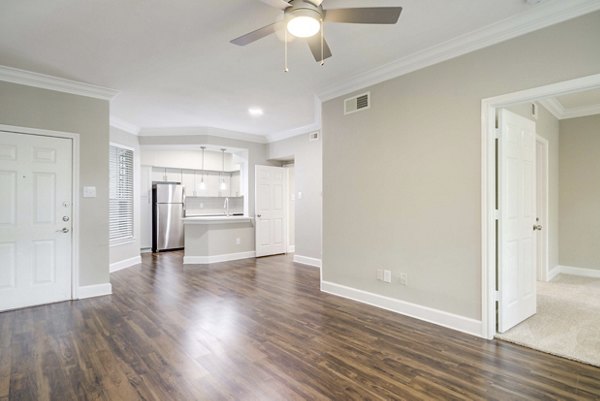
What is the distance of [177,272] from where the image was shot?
18.2 ft

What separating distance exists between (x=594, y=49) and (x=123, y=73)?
4.56 meters

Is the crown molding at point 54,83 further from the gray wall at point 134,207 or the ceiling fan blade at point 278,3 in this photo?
the ceiling fan blade at point 278,3

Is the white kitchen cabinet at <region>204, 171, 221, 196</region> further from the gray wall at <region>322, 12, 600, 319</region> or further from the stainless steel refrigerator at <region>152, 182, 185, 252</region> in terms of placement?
the gray wall at <region>322, 12, 600, 319</region>

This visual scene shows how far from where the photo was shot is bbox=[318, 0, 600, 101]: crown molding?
233 cm

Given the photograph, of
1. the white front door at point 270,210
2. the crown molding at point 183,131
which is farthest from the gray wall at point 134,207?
the white front door at point 270,210

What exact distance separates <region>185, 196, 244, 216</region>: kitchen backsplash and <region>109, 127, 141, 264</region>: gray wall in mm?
2338

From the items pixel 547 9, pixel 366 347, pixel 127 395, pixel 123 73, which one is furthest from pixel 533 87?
pixel 123 73

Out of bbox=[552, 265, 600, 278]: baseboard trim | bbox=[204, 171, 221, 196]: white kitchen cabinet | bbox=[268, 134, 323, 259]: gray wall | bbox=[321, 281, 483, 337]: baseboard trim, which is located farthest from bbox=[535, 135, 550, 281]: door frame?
bbox=[204, 171, 221, 196]: white kitchen cabinet

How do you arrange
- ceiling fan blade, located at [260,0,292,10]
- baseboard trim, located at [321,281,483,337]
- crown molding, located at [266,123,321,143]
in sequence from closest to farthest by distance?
ceiling fan blade, located at [260,0,292,10]
baseboard trim, located at [321,281,483,337]
crown molding, located at [266,123,321,143]

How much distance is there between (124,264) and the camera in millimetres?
5875

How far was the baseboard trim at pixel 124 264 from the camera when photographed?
18.2ft

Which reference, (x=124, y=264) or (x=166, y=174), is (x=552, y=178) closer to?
(x=124, y=264)

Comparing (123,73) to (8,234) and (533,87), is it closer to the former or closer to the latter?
(8,234)

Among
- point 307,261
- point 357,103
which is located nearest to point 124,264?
point 307,261
